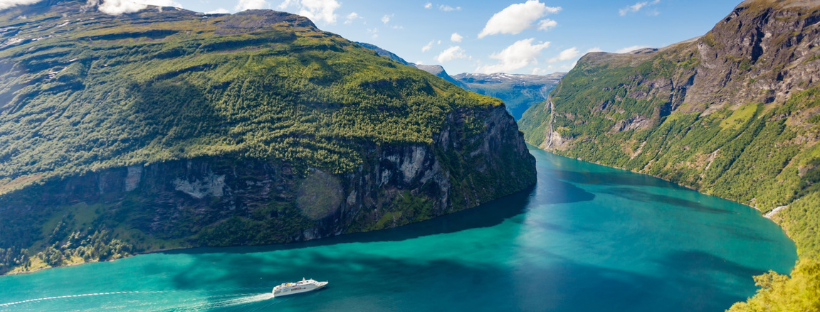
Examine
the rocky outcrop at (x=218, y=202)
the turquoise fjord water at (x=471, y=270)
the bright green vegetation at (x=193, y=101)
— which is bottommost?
the turquoise fjord water at (x=471, y=270)

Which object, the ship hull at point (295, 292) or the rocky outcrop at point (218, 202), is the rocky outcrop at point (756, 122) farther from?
the rocky outcrop at point (218, 202)

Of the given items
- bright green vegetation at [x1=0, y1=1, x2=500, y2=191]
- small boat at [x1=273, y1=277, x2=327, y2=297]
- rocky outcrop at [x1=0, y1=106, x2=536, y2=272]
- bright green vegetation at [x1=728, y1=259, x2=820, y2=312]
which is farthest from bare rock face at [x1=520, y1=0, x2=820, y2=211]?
small boat at [x1=273, y1=277, x2=327, y2=297]

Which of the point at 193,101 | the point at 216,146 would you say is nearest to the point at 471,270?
the point at 216,146

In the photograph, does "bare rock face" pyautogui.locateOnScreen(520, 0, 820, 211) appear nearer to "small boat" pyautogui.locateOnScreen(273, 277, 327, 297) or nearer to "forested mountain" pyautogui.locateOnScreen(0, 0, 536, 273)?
"forested mountain" pyautogui.locateOnScreen(0, 0, 536, 273)

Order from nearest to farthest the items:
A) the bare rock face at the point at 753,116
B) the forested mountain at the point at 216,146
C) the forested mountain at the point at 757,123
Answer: the forested mountain at the point at 216,146 → the forested mountain at the point at 757,123 → the bare rock face at the point at 753,116

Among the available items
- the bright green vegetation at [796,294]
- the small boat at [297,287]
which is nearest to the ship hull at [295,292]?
the small boat at [297,287]

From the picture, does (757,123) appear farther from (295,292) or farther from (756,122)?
(295,292)

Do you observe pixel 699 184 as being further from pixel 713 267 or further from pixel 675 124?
pixel 713 267
